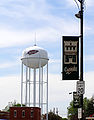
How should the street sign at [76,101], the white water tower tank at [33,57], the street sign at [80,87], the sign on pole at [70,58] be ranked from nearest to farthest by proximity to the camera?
the sign on pole at [70,58] → the street sign at [80,87] → the street sign at [76,101] → the white water tower tank at [33,57]

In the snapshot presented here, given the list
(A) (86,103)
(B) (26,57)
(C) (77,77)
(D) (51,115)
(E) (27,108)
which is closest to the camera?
(C) (77,77)

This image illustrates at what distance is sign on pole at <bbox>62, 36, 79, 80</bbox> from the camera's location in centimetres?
1806

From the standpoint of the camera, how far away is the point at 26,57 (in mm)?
64812

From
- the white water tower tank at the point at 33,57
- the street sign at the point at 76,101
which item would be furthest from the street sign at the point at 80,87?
the white water tower tank at the point at 33,57

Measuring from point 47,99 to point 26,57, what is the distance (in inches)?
319

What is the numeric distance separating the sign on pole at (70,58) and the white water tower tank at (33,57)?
46579 millimetres

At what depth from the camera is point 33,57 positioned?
64.8 m

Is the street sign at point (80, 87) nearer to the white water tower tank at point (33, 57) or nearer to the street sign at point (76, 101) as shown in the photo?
the street sign at point (76, 101)

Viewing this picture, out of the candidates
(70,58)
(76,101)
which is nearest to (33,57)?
(76,101)

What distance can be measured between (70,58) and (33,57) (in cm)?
4673

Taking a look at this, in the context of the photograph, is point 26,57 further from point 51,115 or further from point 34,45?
point 51,115

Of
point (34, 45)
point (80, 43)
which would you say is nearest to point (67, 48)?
point (80, 43)

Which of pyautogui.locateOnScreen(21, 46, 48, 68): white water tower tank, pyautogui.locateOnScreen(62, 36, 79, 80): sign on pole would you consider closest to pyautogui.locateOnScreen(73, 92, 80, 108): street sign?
pyautogui.locateOnScreen(62, 36, 79, 80): sign on pole

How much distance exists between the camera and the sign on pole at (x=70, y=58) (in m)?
18.1
